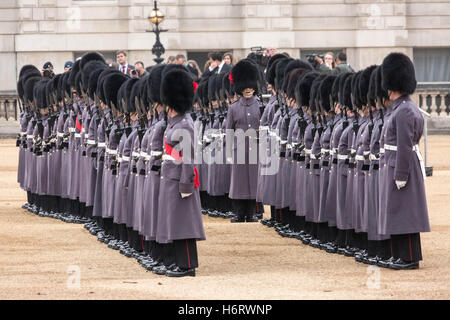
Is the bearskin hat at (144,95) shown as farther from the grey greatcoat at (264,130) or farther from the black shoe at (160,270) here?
the grey greatcoat at (264,130)

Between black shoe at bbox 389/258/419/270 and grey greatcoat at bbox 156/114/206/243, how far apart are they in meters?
1.69

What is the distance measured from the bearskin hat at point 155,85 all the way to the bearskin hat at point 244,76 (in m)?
3.96

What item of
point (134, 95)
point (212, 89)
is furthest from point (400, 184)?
point (212, 89)

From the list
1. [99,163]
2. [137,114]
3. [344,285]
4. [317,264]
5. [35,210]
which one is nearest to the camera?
[344,285]

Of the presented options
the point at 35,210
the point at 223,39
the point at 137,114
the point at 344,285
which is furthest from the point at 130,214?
the point at 223,39

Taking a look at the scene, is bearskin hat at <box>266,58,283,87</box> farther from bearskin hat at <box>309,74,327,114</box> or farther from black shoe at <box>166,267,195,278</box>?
black shoe at <box>166,267,195,278</box>

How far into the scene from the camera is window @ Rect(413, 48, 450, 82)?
3888 centimetres

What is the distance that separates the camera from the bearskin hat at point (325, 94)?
45.6 ft

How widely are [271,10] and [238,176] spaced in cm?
2130

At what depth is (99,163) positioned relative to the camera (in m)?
14.7

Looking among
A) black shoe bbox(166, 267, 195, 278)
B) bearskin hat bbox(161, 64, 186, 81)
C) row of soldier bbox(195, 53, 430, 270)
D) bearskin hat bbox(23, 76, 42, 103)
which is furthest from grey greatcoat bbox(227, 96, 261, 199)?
black shoe bbox(166, 267, 195, 278)

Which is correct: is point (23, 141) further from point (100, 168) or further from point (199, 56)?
point (199, 56)

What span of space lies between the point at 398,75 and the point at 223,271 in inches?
90.8

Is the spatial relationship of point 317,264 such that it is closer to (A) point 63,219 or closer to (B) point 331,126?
(B) point 331,126
